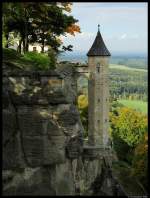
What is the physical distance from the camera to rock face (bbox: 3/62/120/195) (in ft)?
70.1

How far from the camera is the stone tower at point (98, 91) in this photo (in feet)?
181

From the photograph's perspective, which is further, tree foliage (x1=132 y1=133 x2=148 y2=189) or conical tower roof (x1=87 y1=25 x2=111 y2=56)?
conical tower roof (x1=87 y1=25 x2=111 y2=56)

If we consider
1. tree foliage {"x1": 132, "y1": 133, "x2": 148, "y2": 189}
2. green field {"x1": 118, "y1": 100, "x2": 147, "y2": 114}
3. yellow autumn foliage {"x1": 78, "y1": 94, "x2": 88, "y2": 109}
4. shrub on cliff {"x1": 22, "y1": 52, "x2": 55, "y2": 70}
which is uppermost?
shrub on cliff {"x1": 22, "y1": 52, "x2": 55, "y2": 70}

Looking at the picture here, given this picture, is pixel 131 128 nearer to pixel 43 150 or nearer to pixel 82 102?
pixel 82 102

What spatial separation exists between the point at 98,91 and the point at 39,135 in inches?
1360

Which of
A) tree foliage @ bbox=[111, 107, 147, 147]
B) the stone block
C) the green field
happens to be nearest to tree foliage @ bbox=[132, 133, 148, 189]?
tree foliage @ bbox=[111, 107, 147, 147]

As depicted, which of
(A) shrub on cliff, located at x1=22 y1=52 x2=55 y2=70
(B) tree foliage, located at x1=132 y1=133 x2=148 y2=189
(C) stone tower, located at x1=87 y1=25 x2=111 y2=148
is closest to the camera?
(A) shrub on cliff, located at x1=22 y1=52 x2=55 y2=70

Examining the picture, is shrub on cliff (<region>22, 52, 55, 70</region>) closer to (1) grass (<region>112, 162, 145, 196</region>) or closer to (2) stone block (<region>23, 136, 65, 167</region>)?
(2) stone block (<region>23, 136, 65, 167</region>)

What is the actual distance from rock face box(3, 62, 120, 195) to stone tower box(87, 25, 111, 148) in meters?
31.2

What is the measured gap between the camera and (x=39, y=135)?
21938 millimetres

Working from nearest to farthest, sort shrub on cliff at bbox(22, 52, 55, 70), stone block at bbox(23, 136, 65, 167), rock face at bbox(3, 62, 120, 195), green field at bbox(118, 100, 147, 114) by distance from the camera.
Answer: rock face at bbox(3, 62, 120, 195)
stone block at bbox(23, 136, 65, 167)
shrub on cliff at bbox(22, 52, 55, 70)
green field at bbox(118, 100, 147, 114)

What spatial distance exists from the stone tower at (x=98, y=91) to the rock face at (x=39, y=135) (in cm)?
3123

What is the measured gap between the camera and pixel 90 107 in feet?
185

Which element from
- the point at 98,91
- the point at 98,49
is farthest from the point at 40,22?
the point at 98,91
